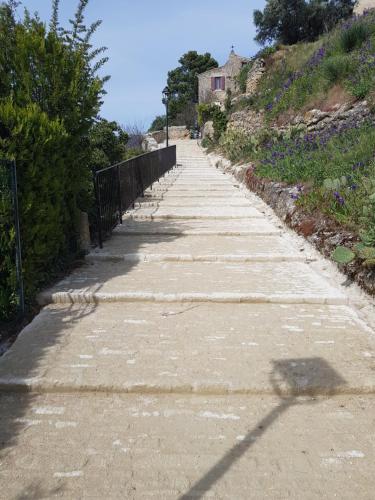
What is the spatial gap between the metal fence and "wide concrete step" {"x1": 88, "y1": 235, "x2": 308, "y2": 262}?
204cm

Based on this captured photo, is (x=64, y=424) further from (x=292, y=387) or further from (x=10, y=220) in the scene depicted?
(x=10, y=220)

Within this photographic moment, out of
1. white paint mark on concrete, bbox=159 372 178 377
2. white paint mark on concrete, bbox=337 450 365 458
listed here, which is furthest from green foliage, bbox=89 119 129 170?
white paint mark on concrete, bbox=337 450 365 458

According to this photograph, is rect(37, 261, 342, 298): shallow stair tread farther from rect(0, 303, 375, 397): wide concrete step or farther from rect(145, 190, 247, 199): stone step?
rect(145, 190, 247, 199): stone step

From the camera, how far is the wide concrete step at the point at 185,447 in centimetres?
203

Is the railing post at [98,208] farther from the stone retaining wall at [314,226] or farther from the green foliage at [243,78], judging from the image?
the green foliage at [243,78]

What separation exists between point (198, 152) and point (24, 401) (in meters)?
28.4

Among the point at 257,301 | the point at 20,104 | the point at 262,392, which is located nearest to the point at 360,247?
the point at 257,301

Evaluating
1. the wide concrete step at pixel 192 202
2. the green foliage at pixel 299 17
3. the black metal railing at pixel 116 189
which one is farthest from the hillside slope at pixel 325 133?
the green foliage at pixel 299 17

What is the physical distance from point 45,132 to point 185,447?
3.27 metres

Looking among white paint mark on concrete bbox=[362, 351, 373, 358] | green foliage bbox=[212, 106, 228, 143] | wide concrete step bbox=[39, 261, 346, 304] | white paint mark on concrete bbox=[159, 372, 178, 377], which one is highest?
green foliage bbox=[212, 106, 228, 143]

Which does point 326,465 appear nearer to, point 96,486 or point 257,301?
point 96,486

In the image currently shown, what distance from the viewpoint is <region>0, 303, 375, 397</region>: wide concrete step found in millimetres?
2855

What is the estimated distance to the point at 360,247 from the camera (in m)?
4.38

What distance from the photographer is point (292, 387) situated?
9.26 feet
